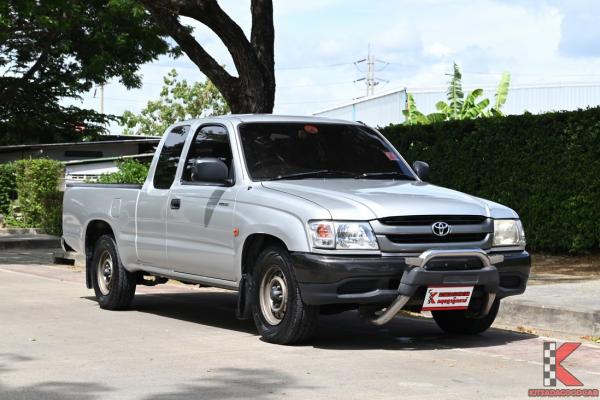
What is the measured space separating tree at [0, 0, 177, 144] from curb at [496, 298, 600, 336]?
21.6 metres

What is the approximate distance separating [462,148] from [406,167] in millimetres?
8838

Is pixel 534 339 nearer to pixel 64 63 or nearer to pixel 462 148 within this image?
pixel 462 148

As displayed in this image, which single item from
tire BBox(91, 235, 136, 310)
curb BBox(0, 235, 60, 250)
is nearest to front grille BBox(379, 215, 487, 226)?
tire BBox(91, 235, 136, 310)

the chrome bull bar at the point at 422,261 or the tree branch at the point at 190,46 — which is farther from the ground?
the tree branch at the point at 190,46

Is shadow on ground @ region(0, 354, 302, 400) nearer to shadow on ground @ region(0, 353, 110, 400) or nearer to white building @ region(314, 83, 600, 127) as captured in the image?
shadow on ground @ region(0, 353, 110, 400)

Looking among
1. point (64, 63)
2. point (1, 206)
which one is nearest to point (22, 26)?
point (64, 63)

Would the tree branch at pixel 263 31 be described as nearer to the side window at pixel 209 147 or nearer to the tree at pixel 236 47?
the tree at pixel 236 47

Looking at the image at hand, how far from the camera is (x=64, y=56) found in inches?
1550

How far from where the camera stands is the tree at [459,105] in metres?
26.5

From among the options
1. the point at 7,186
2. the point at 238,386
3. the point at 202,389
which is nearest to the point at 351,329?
the point at 238,386

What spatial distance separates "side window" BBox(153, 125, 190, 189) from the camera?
35.7 ft

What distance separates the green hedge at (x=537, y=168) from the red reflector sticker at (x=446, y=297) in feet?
27.3

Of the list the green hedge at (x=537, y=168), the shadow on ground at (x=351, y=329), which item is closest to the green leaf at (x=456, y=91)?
the green hedge at (x=537, y=168)

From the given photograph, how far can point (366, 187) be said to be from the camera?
9328 mm
